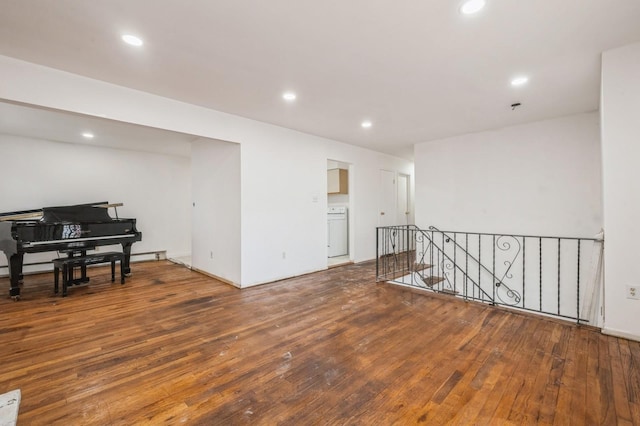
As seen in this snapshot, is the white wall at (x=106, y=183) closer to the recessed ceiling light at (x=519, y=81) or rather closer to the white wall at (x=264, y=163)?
the white wall at (x=264, y=163)

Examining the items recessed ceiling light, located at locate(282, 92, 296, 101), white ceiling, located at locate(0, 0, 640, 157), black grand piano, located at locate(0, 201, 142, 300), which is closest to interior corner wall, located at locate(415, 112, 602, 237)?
white ceiling, located at locate(0, 0, 640, 157)

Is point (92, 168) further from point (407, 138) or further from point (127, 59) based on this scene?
point (407, 138)

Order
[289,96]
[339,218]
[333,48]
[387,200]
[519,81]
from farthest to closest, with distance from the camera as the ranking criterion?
[387,200] → [339,218] → [289,96] → [519,81] → [333,48]

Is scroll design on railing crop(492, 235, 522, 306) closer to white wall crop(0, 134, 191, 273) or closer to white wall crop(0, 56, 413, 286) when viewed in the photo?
white wall crop(0, 56, 413, 286)

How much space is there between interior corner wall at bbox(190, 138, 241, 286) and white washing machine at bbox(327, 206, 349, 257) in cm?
259

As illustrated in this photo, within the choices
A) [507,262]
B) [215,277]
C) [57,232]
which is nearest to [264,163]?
[215,277]

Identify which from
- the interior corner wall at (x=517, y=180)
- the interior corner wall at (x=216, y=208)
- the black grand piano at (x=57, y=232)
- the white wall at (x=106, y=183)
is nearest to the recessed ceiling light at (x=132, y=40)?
the interior corner wall at (x=216, y=208)

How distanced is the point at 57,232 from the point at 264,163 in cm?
314

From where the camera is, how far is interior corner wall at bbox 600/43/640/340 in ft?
7.91

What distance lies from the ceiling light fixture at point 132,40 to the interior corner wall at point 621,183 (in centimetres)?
412

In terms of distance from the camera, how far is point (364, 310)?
130 inches

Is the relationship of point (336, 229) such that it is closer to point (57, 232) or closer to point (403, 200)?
point (403, 200)

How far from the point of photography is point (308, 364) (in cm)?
216

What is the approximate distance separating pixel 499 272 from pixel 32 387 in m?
6.07
